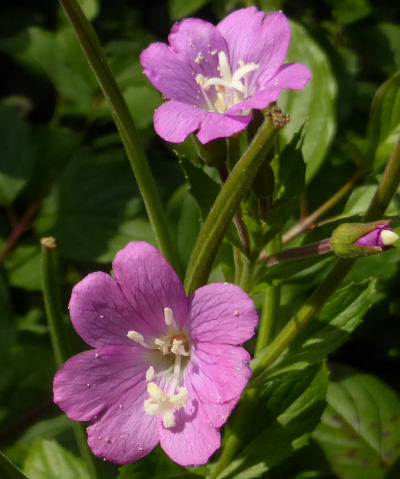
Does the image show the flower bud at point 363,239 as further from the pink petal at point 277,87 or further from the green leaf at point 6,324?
the green leaf at point 6,324

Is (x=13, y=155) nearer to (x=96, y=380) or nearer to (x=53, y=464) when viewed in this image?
(x=53, y=464)

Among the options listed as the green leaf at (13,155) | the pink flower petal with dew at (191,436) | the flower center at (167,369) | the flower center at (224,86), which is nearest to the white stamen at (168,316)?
the flower center at (167,369)

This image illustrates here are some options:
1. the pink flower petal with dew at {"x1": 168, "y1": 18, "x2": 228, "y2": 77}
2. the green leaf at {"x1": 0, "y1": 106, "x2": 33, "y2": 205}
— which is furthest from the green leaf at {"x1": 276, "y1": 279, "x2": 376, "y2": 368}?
the green leaf at {"x1": 0, "y1": 106, "x2": 33, "y2": 205}

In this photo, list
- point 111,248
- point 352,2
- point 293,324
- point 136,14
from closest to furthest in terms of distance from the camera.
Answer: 1. point 293,324
2. point 111,248
3. point 352,2
4. point 136,14

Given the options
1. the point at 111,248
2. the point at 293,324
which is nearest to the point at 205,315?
the point at 293,324

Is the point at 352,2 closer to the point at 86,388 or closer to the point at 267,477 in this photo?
the point at 267,477
